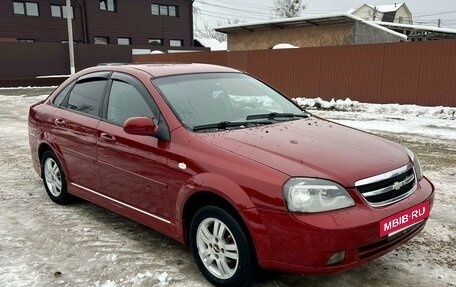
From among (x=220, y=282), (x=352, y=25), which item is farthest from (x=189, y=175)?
(x=352, y=25)

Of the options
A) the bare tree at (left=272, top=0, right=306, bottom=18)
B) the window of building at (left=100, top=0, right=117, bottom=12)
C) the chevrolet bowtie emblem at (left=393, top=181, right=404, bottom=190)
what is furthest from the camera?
the bare tree at (left=272, top=0, right=306, bottom=18)

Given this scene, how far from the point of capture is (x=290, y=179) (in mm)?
2840

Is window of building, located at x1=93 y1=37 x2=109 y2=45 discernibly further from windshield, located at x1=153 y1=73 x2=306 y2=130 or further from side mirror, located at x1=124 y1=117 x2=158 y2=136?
side mirror, located at x1=124 y1=117 x2=158 y2=136

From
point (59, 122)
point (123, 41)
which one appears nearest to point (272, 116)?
point (59, 122)

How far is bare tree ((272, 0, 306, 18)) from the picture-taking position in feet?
174

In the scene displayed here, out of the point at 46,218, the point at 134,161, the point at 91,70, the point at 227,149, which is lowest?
the point at 46,218

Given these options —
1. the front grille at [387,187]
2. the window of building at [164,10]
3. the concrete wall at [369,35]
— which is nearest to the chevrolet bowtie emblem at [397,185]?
the front grille at [387,187]

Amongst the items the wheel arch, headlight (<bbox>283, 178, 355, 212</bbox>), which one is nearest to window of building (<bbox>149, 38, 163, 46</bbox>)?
the wheel arch

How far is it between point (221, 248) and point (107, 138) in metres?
1.58

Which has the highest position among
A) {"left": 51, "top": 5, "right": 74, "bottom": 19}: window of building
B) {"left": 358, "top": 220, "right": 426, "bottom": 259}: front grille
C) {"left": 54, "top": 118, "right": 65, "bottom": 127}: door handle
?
{"left": 51, "top": 5, "right": 74, "bottom": 19}: window of building

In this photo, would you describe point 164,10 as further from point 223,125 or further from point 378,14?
point 378,14

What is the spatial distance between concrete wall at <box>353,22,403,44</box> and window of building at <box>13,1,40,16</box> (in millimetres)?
24196

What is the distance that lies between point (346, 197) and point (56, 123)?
340 cm

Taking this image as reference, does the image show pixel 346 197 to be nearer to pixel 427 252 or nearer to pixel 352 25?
pixel 427 252
